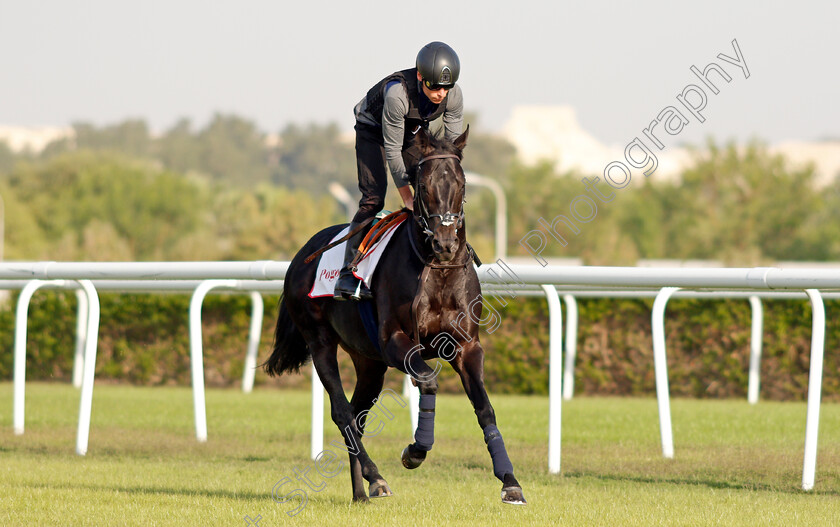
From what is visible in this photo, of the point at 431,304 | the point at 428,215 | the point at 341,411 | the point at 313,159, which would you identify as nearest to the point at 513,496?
the point at 431,304

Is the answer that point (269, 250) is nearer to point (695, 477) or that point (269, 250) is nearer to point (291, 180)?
point (695, 477)

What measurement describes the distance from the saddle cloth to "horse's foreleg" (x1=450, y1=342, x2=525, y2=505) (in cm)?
77

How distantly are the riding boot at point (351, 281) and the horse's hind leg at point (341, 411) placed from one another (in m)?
0.68

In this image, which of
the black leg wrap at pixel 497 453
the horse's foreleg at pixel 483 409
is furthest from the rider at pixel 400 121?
the black leg wrap at pixel 497 453

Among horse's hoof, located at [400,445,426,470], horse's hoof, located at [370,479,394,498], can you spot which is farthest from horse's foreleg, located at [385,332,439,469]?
horse's hoof, located at [370,479,394,498]

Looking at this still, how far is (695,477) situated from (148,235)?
218 ft

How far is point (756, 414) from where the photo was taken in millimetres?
10344

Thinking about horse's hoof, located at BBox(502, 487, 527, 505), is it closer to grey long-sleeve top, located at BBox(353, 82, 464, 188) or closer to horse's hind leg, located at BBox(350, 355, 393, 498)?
grey long-sleeve top, located at BBox(353, 82, 464, 188)

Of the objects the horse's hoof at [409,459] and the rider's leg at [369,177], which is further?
the rider's leg at [369,177]

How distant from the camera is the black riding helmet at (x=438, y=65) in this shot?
5750mm

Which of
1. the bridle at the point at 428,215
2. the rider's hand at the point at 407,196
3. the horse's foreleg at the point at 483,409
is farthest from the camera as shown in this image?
the rider's hand at the point at 407,196

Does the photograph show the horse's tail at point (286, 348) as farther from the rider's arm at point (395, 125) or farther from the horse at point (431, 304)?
the rider's arm at point (395, 125)

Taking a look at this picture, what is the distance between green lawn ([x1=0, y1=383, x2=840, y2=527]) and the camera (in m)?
5.47

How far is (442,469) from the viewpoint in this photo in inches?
289
